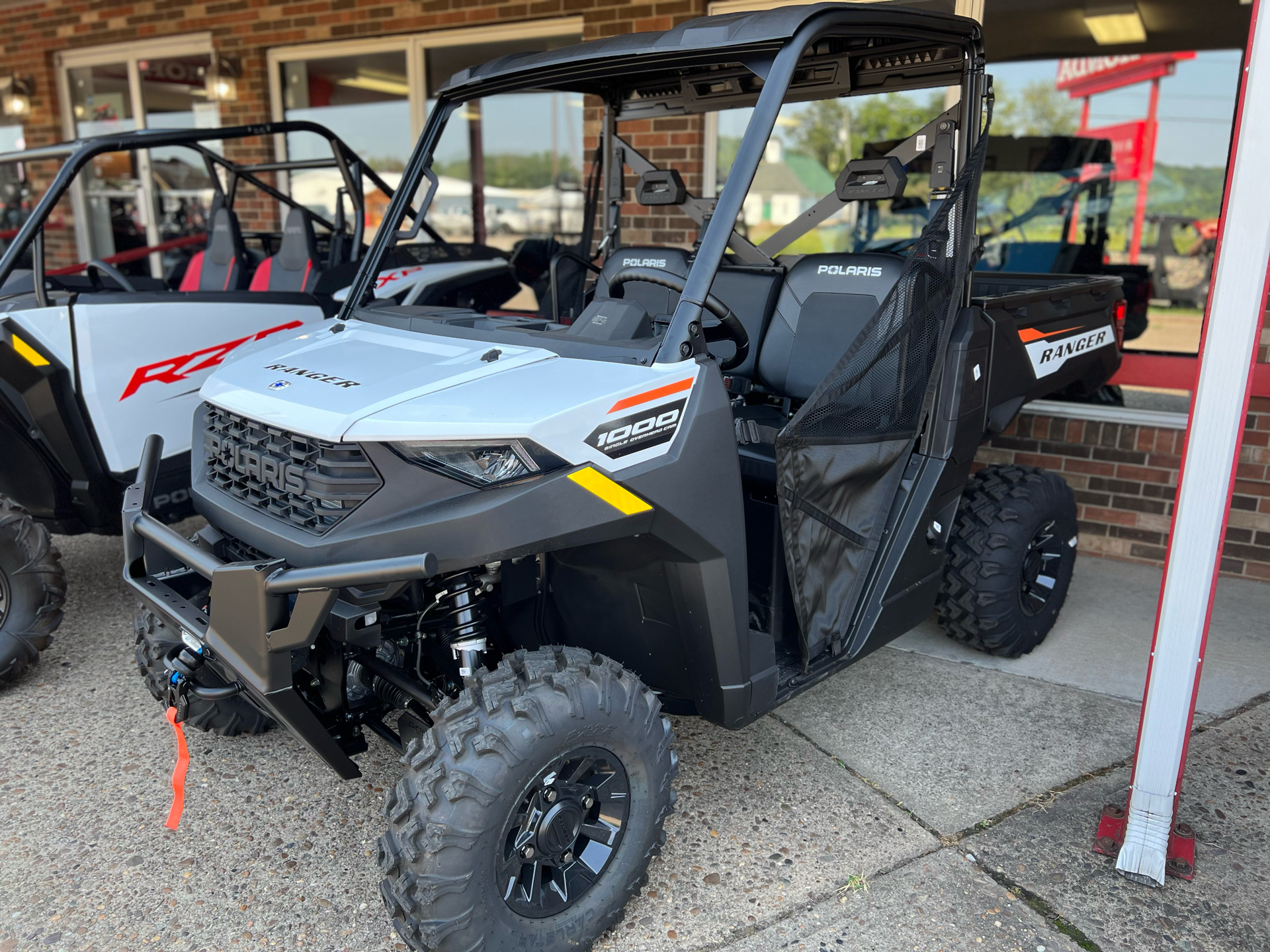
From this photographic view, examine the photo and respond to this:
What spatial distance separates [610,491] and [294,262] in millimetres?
3426

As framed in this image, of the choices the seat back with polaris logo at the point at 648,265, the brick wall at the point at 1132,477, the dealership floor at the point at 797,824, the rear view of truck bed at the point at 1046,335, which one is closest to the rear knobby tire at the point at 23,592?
the dealership floor at the point at 797,824

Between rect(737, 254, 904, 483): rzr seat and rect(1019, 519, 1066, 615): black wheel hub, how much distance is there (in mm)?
1047

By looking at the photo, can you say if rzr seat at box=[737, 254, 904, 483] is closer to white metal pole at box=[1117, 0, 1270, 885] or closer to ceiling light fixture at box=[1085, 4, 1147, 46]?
white metal pole at box=[1117, 0, 1270, 885]

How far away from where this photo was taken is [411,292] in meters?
4.72

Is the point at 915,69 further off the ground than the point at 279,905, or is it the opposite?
the point at 915,69

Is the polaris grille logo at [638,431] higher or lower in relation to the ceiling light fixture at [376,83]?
lower

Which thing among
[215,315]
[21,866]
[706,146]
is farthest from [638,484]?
[706,146]

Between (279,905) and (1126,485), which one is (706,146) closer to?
(1126,485)

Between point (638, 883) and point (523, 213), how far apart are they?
624 cm

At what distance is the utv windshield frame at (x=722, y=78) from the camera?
212 cm

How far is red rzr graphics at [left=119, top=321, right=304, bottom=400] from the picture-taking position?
3.72 meters

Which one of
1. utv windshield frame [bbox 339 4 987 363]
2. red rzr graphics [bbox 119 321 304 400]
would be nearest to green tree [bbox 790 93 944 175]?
utv windshield frame [bbox 339 4 987 363]

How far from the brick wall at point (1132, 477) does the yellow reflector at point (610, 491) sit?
3.18 m

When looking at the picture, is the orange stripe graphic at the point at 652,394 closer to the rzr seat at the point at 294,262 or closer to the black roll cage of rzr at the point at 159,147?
the black roll cage of rzr at the point at 159,147
